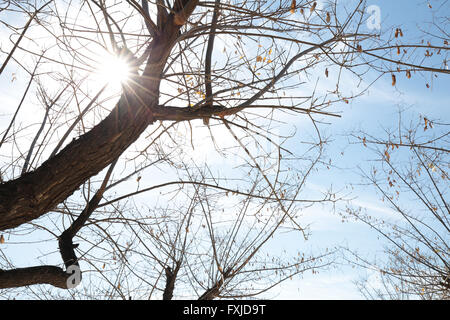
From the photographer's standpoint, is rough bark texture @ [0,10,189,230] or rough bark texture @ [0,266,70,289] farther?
rough bark texture @ [0,266,70,289]

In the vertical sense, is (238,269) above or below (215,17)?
below

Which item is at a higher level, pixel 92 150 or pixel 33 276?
pixel 92 150

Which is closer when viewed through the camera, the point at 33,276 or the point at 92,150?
the point at 92,150

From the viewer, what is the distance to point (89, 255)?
3664 millimetres

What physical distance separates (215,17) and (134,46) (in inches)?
30.7

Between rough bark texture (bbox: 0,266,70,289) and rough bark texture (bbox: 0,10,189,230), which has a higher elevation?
rough bark texture (bbox: 0,10,189,230)

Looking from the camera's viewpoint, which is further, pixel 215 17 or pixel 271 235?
pixel 271 235

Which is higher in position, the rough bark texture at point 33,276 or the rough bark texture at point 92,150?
the rough bark texture at point 92,150

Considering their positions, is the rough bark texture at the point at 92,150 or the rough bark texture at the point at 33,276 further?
the rough bark texture at the point at 33,276
